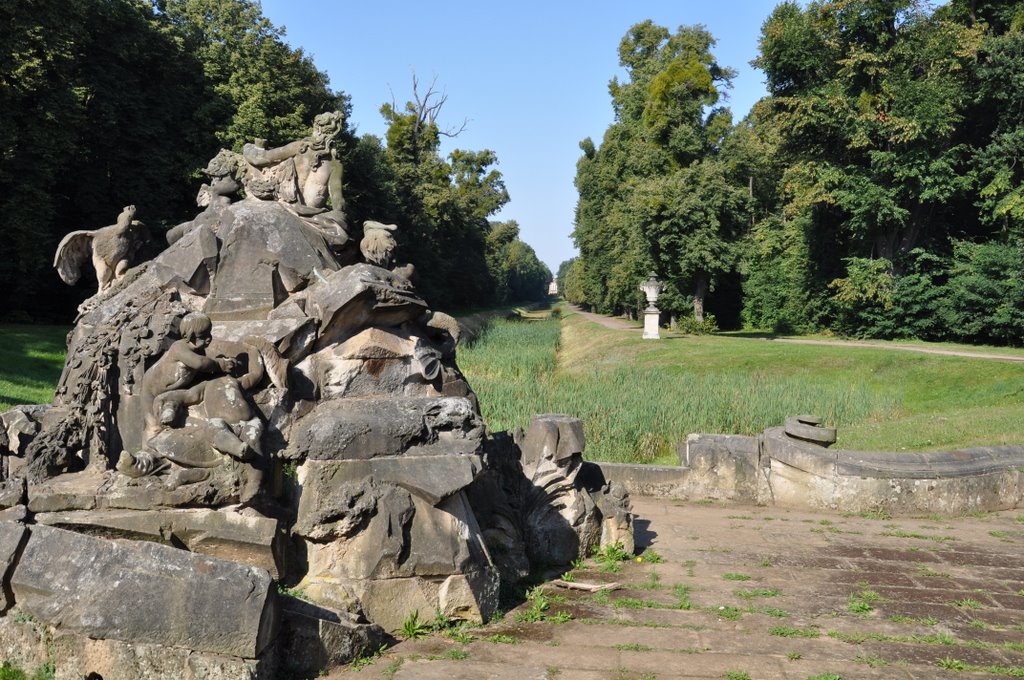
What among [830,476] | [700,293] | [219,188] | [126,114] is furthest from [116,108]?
[830,476]

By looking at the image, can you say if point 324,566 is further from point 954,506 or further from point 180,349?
point 954,506

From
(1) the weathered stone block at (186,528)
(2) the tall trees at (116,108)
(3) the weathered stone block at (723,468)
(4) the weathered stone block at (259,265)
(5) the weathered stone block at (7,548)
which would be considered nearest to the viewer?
(5) the weathered stone block at (7,548)

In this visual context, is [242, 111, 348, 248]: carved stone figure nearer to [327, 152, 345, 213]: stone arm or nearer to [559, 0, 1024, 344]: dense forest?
[327, 152, 345, 213]: stone arm

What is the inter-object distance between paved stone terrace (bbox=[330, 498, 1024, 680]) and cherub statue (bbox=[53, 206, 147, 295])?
13.2 feet

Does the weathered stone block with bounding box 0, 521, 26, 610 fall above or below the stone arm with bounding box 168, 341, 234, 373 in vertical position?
below

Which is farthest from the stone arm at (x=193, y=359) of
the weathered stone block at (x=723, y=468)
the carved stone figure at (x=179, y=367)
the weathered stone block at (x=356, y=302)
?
the weathered stone block at (x=723, y=468)

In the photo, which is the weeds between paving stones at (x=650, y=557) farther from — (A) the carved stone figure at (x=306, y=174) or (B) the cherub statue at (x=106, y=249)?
(B) the cherub statue at (x=106, y=249)

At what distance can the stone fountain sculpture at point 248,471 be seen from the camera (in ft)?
15.7

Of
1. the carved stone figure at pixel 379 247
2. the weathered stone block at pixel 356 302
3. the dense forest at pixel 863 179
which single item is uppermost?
the dense forest at pixel 863 179

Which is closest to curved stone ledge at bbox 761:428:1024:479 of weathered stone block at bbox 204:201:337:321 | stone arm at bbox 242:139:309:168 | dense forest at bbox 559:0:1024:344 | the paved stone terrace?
the paved stone terrace

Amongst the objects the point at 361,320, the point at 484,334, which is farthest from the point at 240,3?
the point at 361,320

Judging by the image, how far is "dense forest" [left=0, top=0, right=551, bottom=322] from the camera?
2383cm

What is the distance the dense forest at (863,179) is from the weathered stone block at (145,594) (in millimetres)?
27820

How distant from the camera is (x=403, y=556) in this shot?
18.9 ft
